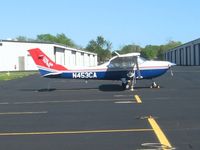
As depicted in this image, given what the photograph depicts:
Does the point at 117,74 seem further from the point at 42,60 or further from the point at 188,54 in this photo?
the point at 188,54

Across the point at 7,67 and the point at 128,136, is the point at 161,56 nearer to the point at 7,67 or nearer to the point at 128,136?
the point at 7,67

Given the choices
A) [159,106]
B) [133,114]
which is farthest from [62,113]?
[159,106]

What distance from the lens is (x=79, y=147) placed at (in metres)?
8.88

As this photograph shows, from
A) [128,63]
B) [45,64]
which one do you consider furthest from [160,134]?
[45,64]

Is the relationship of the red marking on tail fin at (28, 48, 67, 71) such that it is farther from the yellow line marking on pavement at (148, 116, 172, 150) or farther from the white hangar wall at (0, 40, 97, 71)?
the white hangar wall at (0, 40, 97, 71)

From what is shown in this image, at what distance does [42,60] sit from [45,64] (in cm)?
32

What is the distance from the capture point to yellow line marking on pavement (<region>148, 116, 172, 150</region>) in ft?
28.9

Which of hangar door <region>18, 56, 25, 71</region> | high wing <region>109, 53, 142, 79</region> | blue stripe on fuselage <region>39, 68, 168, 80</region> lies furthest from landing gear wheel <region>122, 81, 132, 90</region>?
hangar door <region>18, 56, 25, 71</region>

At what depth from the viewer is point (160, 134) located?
1003 centimetres

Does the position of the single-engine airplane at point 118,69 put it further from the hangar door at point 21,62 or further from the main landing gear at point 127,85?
the hangar door at point 21,62

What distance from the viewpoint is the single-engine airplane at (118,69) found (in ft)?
85.3

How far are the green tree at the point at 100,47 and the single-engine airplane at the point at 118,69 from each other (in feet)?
475

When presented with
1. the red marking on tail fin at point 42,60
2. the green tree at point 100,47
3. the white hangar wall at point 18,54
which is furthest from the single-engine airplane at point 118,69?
the green tree at point 100,47

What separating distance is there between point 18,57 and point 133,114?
68438 mm
